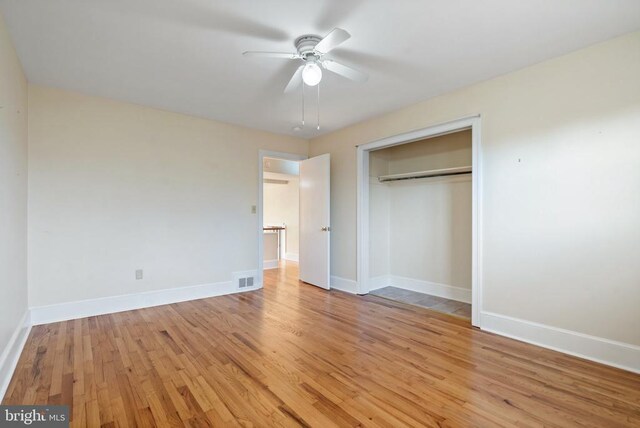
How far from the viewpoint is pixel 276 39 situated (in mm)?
2350

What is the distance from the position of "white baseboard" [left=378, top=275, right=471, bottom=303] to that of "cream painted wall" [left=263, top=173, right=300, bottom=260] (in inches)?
130

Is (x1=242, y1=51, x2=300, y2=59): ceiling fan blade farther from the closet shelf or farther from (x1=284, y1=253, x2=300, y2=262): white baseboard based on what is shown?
(x1=284, y1=253, x2=300, y2=262): white baseboard

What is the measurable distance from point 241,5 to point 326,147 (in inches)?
126

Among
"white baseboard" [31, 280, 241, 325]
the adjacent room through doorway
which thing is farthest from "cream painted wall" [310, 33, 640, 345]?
the adjacent room through doorway

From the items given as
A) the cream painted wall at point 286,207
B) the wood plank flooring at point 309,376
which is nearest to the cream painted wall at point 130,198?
the wood plank flooring at point 309,376

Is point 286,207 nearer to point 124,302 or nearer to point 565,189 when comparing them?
point 124,302

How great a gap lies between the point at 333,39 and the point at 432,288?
373 cm

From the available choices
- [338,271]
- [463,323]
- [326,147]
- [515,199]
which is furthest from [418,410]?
[326,147]

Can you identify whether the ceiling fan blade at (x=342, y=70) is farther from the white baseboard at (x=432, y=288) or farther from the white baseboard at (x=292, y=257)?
the white baseboard at (x=292, y=257)

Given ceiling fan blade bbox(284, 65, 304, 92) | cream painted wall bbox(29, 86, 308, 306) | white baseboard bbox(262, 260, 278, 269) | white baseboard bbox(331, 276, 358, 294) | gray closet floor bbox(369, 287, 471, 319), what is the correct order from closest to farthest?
ceiling fan blade bbox(284, 65, 304, 92), cream painted wall bbox(29, 86, 308, 306), gray closet floor bbox(369, 287, 471, 319), white baseboard bbox(331, 276, 358, 294), white baseboard bbox(262, 260, 278, 269)

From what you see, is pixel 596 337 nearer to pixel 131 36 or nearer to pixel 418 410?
pixel 418 410

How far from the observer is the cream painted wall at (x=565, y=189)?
231 centimetres

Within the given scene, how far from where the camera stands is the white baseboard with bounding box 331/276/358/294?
4520 millimetres

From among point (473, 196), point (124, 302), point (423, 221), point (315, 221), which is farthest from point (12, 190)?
point (423, 221)
